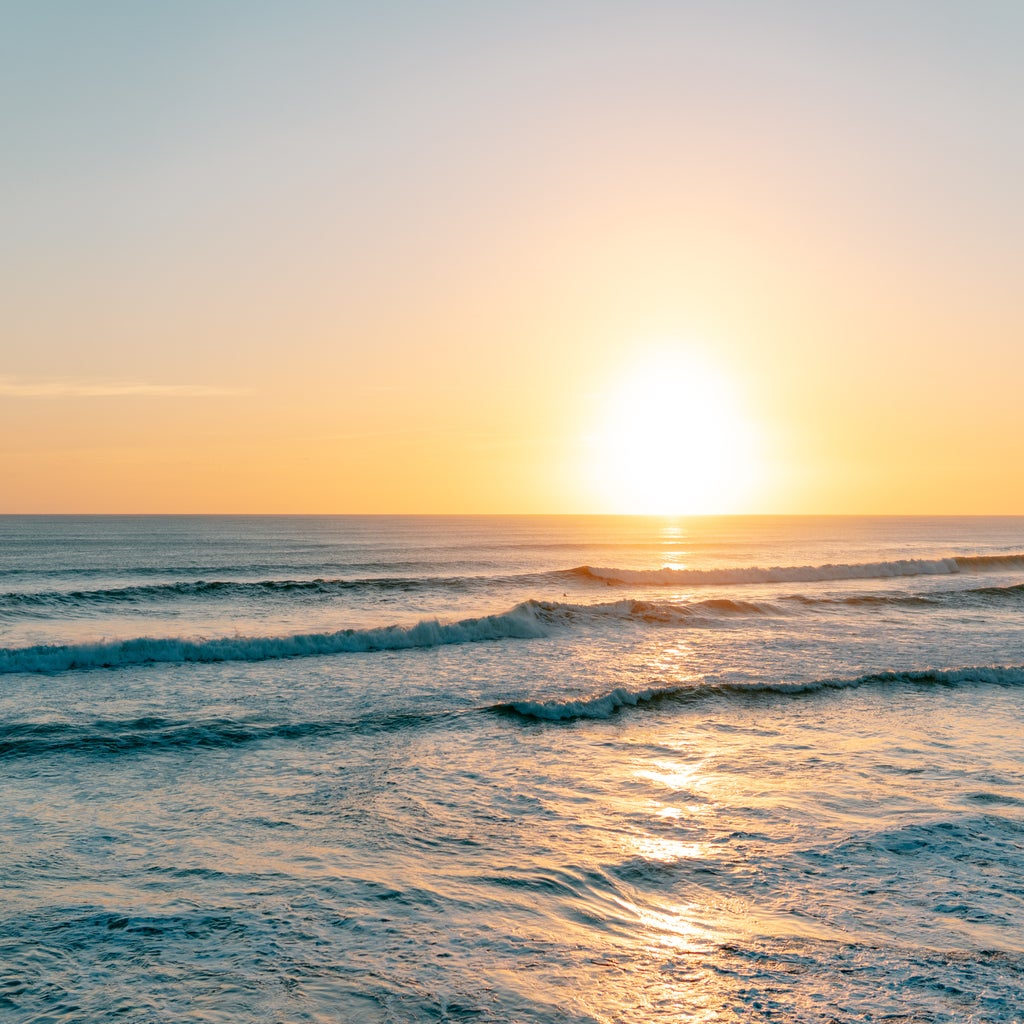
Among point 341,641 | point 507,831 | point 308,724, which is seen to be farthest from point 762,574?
point 507,831

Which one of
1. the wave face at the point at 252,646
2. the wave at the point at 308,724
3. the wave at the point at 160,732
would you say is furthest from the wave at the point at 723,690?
the wave face at the point at 252,646

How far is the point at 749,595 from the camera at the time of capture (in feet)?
141

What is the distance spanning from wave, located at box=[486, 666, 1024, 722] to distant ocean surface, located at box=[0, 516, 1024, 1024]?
0.34ft

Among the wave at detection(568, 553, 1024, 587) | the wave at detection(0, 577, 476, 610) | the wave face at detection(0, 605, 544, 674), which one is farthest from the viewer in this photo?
the wave at detection(568, 553, 1024, 587)

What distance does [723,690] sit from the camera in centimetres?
1977

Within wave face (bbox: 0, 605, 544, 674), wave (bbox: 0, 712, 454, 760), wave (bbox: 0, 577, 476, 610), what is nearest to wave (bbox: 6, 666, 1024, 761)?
wave (bbox: 0, 712, 454, 760)

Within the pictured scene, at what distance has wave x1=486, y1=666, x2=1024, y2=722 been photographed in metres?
17.5

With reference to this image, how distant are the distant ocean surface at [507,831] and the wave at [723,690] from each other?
0.10 m

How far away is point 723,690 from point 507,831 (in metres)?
10.7

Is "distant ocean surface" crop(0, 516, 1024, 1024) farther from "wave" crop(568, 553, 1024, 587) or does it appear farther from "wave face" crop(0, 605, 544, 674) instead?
"wave" crop(568, 553, 1024, 587)

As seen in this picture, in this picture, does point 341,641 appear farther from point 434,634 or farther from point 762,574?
point 762,574

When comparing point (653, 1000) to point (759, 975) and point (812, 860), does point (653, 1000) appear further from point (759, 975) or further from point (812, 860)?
point (812, 860)

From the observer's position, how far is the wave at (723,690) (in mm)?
17500

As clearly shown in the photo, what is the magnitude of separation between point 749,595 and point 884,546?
60010 mm
